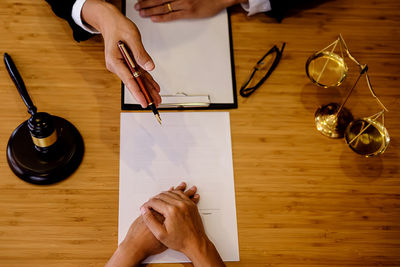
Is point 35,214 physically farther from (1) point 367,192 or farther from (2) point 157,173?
(1) point 367,192

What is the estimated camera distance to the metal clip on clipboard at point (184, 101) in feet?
3.04

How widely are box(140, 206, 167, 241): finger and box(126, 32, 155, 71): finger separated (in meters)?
0.36

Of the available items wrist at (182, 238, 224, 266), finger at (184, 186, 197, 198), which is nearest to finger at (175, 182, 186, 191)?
finger at (184, 186, 197, 198)

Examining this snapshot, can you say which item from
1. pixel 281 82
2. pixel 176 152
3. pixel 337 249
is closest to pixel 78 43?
pixel 176 152

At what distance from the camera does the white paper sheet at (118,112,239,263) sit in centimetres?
85

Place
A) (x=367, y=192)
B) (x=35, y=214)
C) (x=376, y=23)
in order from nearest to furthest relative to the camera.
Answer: (x=35, y=214)
(x=367, y=192)
(x=376, y=23)

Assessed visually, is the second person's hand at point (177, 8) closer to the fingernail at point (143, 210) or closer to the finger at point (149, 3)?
the finger at point (149, 3)

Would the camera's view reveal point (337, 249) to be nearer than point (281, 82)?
Yes

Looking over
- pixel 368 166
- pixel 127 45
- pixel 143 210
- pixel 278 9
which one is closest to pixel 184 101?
pixel 127 45

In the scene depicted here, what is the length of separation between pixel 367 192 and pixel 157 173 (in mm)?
587

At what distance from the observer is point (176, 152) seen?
902mm

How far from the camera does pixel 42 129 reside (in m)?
0.75

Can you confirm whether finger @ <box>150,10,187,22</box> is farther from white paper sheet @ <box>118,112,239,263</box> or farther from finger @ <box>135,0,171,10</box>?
white paper sheet @ <box>118,112,239,263</box>

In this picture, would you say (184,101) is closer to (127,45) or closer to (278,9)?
(127,45)
